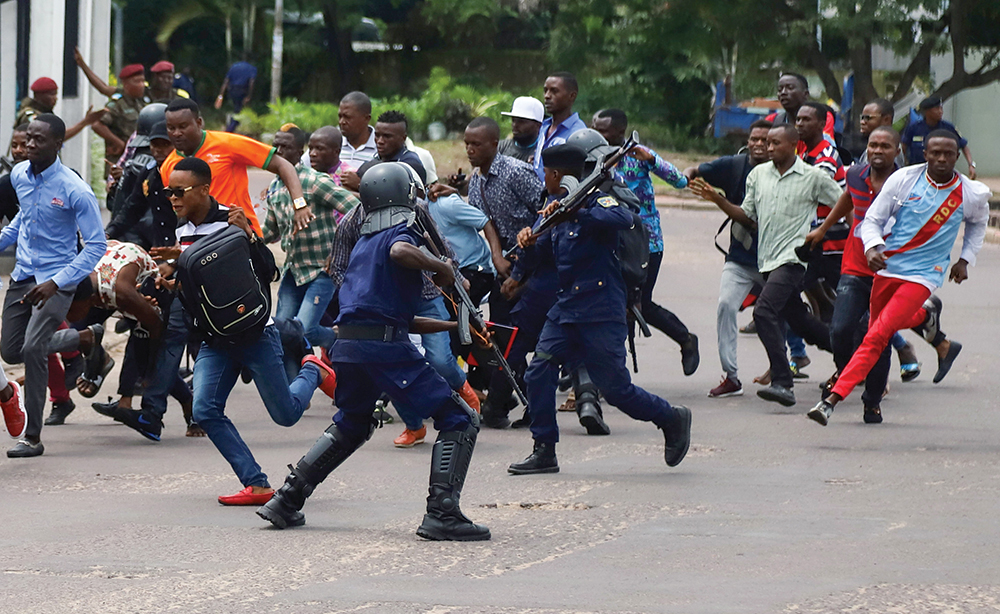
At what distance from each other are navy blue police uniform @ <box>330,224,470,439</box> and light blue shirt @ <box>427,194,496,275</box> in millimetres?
2796

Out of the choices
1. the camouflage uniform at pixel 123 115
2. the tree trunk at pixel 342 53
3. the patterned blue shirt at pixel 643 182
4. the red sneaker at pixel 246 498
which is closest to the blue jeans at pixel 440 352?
the red sneaker at pixel 246 498

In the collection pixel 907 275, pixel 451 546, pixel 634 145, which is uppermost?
pixel 634 145

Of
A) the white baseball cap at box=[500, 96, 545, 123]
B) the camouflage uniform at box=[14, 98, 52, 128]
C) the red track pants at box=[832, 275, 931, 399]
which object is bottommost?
the red track pants at box=[832, 275, 931, 399]

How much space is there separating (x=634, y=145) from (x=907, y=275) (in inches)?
77.2

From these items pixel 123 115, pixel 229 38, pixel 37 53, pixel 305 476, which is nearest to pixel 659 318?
pixel 305 476

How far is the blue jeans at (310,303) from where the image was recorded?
9469 millimetres

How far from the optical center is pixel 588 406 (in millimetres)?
9031

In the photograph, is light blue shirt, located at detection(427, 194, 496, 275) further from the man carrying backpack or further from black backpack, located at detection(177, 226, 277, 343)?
black backpack, located at detection(177, 226, 277, 343)

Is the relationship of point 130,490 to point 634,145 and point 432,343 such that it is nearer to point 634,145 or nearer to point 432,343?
point 432,343

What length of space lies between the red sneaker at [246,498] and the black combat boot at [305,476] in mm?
539

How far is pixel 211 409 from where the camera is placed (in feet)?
22.8

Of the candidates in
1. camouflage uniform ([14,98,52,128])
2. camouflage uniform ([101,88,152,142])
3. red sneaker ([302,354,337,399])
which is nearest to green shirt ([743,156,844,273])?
red sneaker ([302,354,337,399])

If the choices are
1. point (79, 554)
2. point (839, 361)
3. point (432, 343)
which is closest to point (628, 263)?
point (432, 343)

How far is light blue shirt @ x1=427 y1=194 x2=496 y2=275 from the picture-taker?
920cm
